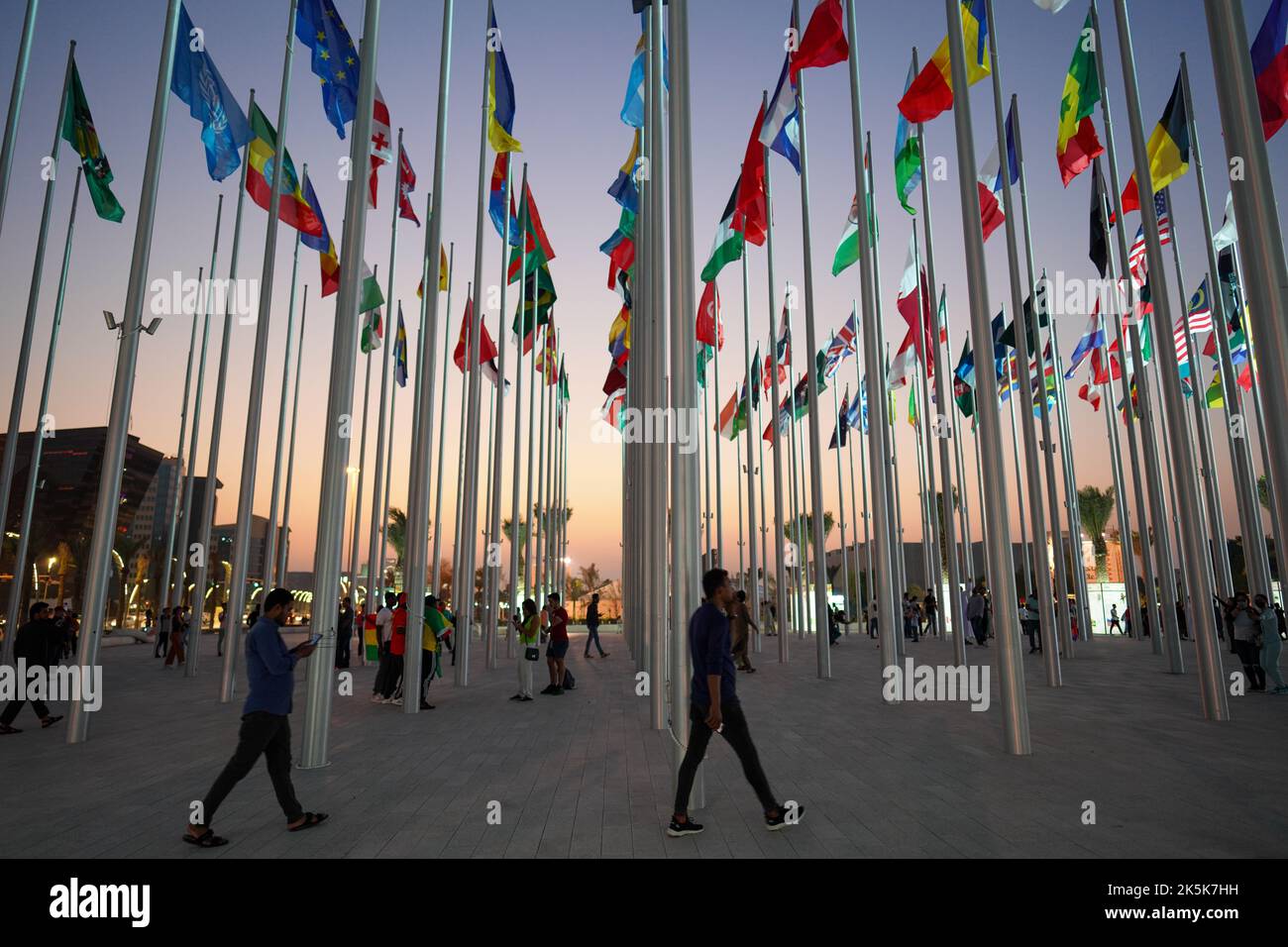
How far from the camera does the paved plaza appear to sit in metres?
5.26

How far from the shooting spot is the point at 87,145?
549 inches

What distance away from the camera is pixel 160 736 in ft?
33.4

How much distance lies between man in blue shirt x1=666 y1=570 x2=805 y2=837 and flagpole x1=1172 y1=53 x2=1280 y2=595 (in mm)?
11696

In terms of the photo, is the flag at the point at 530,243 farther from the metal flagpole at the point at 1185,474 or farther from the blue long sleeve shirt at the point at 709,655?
the blue long sleeve shirt at the point at 709,655

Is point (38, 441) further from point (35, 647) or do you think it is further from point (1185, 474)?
point (1185, 474)

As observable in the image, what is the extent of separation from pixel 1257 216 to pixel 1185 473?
18.4 ft

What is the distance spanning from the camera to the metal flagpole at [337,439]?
27.0 ft

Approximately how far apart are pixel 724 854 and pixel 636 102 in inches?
492

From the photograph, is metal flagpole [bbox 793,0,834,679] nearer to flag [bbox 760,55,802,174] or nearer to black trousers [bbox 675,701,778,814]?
flag [bbox 760,55,802,174]

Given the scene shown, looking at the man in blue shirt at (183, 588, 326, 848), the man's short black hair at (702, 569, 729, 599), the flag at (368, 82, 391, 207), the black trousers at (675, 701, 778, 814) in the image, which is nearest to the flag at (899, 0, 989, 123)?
the flag at (368, 82, 391, 207)

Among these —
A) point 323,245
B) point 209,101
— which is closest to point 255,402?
point 323,245
